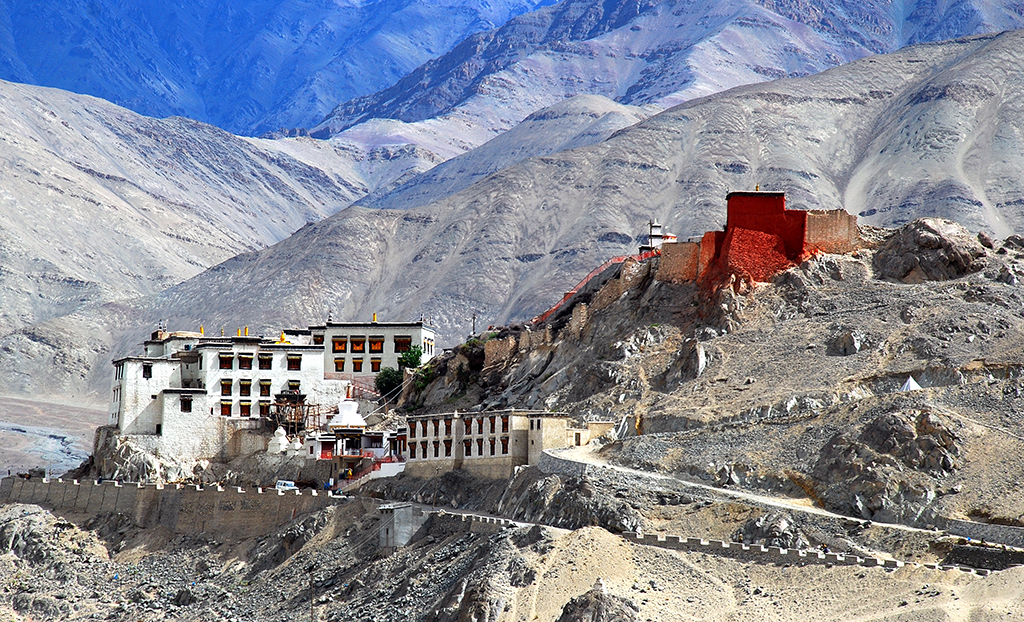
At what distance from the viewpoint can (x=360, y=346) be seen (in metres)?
109

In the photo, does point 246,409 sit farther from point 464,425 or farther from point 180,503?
point 464,425

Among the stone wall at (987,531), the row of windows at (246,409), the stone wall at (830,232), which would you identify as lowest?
the stone wall at (987,531)

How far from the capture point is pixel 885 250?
9494cm

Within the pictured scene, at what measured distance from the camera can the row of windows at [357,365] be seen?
10731 cm

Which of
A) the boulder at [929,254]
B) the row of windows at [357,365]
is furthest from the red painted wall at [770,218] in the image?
the row of windows at [357,365]

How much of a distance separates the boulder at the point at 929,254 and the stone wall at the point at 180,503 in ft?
125

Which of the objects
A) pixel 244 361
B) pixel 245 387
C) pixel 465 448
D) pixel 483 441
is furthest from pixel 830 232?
pixel 245 387

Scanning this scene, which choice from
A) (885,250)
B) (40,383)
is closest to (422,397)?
(885,250)

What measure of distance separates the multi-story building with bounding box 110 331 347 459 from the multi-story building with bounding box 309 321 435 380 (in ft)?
8.98

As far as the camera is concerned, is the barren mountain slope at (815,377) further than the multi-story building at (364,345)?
No

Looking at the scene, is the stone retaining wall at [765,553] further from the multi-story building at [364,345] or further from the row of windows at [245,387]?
the multi-story building at [364,345]

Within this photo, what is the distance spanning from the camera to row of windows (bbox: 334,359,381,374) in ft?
352

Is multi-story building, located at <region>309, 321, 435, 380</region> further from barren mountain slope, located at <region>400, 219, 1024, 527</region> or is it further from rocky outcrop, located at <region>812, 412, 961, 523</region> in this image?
rocky outcrop, located at <region>812, 412, 961, 523</region>

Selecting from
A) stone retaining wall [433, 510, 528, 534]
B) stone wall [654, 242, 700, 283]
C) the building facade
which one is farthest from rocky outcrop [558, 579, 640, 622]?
stone wall [654, 242, 700, 283]
